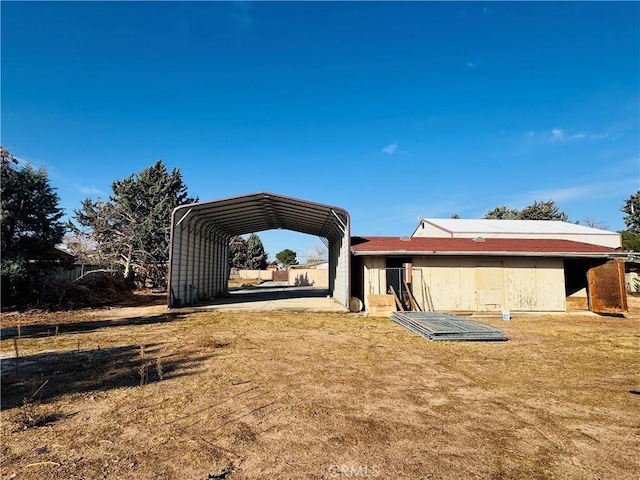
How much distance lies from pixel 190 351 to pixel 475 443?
666cm

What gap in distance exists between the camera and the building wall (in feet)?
54.0

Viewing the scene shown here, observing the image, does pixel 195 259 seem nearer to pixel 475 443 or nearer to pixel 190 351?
pixel 190 351

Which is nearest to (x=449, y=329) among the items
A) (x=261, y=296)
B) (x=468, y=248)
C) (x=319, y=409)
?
(x=319, y=409)

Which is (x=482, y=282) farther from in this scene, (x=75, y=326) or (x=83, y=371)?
(x=75, y=326)

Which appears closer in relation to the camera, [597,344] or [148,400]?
[148,400]

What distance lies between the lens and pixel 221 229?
25.1 meters

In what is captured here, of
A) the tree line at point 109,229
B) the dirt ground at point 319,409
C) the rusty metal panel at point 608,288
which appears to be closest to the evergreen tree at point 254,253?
the tree line at point 109,229

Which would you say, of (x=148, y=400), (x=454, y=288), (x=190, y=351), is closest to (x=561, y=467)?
(x=148, y=400)

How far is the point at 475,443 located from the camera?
4.00 m

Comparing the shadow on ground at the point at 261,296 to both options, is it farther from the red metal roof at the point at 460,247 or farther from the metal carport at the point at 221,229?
the red metal roof at the point at 460,247

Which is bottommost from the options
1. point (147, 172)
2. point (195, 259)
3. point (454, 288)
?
point (454, 288)

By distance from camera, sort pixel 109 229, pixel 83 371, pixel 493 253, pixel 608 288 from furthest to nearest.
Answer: pixel 109 229, pixel 608 288, pixel 493 253, pixel 83 371

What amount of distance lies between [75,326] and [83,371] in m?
6.79

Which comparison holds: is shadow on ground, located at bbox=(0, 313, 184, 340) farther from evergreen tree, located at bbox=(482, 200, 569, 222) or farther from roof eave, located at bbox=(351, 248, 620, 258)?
evergreen tree, located at bbox=(482, 200, 569, 222)
